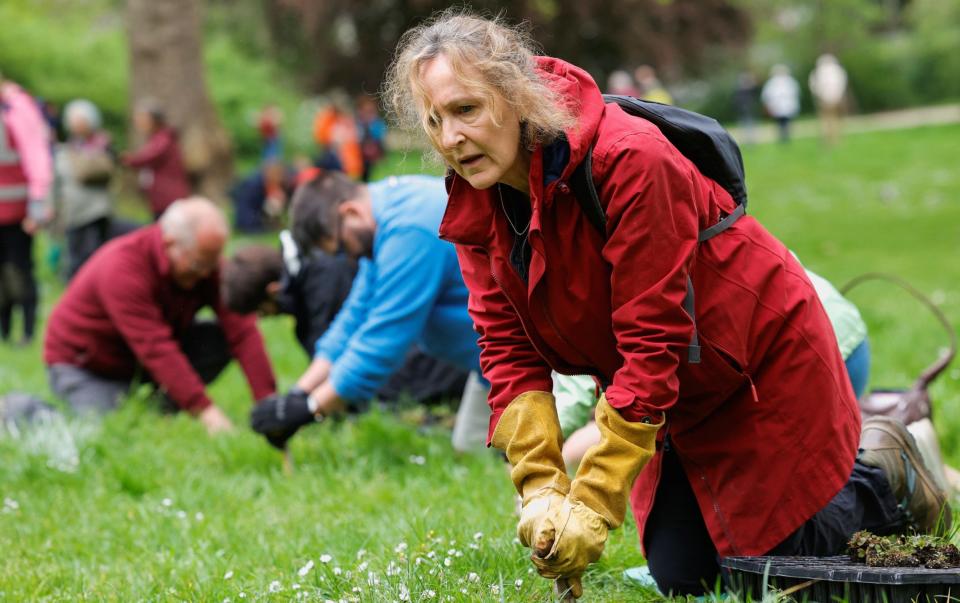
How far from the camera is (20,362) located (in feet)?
30.5

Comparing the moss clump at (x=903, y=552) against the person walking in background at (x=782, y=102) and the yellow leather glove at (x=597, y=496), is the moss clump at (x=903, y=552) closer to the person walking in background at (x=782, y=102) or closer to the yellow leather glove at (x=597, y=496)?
the yellow leather glove at (x=597, y=496)

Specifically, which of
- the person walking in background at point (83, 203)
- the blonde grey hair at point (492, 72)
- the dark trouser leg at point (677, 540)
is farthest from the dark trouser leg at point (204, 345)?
the person walking in background at point (83, 203)

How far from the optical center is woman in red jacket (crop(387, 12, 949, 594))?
276 centimetres

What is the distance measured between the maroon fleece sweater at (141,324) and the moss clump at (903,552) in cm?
419

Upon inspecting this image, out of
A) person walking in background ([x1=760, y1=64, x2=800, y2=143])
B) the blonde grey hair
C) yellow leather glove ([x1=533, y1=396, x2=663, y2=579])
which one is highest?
the blonde grey hair

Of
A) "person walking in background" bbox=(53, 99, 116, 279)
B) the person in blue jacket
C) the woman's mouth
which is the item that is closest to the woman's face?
the woman's mouth

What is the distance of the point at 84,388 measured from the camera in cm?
686

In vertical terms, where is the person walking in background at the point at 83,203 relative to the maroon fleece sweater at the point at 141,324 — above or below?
below

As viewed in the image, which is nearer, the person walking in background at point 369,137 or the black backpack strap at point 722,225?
the black backpack strap at point 722,225

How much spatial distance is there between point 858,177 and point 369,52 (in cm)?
1104

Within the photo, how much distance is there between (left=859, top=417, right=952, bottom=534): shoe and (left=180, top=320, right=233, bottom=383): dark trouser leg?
4.29m

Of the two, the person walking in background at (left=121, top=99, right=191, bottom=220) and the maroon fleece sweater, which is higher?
the maroon fleece sweater

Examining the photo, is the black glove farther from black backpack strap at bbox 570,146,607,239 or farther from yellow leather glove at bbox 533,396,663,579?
black backpack strap at bbox 570,146,607,239

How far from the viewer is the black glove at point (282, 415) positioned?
5168 millimetres
